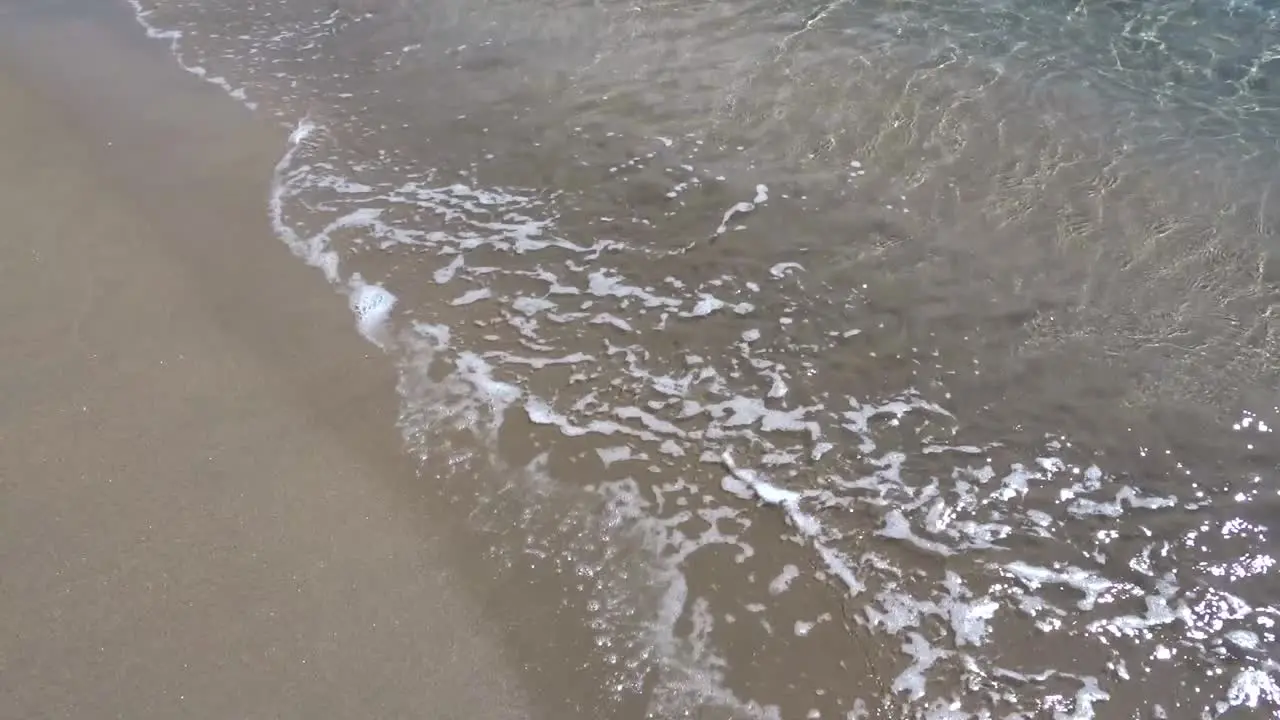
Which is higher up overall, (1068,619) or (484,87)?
(484,87)

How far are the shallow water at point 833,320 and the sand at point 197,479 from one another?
0.34 meters

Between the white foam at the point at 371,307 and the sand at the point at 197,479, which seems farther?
the white foam at the point at 371,307

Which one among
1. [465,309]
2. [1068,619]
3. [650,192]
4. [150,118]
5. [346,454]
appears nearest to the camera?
[1068,619]

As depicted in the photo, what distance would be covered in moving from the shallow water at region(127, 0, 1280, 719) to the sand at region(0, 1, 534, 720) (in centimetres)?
34

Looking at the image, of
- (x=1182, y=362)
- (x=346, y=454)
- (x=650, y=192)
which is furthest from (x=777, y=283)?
(x=346, y=454)

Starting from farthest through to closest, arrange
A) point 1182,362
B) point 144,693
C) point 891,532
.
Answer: point 1182,362, point 891,532, point 144,693

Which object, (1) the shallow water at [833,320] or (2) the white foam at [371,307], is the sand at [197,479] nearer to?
(2) the white foam at [371,307]

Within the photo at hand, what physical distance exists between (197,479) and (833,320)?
134 inches

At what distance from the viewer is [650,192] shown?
Answer: 20.0ft

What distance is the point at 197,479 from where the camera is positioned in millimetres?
4246

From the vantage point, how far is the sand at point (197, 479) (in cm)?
354

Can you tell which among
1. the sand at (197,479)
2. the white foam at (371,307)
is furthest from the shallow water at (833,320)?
the sand at (197,479)

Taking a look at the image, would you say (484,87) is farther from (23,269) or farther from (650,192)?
(23,269)

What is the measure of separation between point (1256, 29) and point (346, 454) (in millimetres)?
7691
